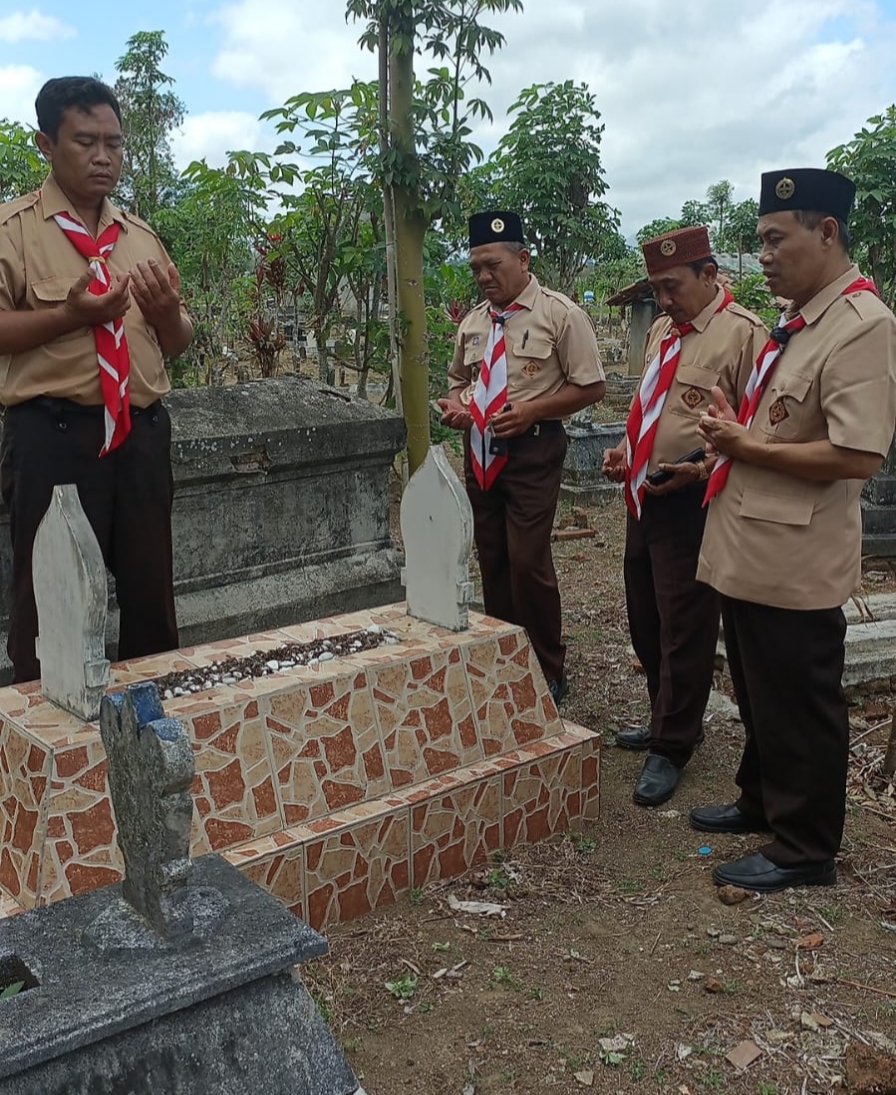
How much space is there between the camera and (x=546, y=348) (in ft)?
13.2

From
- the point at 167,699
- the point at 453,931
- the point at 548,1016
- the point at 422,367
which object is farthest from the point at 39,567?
the point at 422,367

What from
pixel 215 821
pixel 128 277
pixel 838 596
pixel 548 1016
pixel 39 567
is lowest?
pixel 548 1016

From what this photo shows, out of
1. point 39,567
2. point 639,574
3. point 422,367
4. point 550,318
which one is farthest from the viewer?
point 422,367

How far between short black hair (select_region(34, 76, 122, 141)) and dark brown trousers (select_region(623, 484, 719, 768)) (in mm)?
2046

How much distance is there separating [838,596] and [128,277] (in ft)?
6.74

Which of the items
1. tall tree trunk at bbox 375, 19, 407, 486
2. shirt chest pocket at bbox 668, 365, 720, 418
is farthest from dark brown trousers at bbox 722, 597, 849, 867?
tall tree trunk at bbox 375, 19, 407, 486

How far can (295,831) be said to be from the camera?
8.78 feet

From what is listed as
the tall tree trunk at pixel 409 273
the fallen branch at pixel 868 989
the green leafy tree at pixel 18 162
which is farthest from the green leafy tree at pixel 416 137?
the fallen branch at pixel 868 989

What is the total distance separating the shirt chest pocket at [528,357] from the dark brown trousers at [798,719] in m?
1.40

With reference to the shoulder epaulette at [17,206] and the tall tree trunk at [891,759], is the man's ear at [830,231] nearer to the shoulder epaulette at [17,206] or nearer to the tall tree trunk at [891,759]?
the tall tree trunk at [891,759]

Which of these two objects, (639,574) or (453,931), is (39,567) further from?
(639,574)

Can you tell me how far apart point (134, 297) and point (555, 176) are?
888 cm

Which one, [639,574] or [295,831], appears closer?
[295,831]

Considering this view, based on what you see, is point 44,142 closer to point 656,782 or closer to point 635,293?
point 656,782
